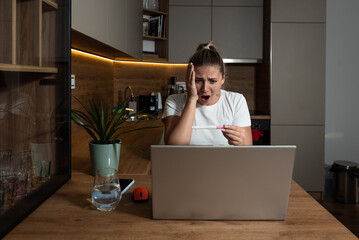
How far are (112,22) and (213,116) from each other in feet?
3.17

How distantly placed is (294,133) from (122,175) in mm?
2549

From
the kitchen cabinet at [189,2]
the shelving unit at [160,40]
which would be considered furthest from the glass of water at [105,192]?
the kitchen cabinet at [189,2]

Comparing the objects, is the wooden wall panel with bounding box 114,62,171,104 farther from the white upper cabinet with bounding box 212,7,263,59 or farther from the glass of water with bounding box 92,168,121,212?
the glass of water with bounding box 92,168,121,212

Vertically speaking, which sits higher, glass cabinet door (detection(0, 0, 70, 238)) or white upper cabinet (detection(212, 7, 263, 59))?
white upper cabinet (detection(212, 7, 263, 59))

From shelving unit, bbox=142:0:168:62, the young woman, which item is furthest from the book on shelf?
the young woman

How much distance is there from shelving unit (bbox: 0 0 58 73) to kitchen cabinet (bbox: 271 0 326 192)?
8.87 feet

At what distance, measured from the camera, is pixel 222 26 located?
12.9 ft

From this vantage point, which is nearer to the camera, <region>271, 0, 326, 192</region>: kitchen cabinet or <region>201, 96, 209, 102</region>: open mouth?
<region>201, 96, 209, 102</region>: open mouth

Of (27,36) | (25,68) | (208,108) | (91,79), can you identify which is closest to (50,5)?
(27,36)

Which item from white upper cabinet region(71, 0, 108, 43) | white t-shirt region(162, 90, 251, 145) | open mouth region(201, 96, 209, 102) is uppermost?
white upper cabinet region(71, 0, 108, 43)

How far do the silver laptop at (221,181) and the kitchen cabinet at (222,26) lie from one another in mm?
3027

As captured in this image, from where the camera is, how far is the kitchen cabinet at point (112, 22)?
70.2 inches

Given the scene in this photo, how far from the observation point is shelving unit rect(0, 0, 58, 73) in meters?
1.09

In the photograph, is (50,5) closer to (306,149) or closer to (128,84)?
(128,84)
